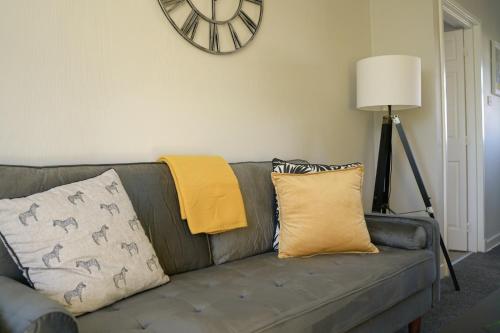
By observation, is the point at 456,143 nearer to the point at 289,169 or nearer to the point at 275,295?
the point at 289,169

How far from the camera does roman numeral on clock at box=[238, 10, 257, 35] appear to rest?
7.36ft

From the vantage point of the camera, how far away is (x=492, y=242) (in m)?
3.88

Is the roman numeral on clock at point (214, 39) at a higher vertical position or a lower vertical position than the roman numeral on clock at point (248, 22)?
lower

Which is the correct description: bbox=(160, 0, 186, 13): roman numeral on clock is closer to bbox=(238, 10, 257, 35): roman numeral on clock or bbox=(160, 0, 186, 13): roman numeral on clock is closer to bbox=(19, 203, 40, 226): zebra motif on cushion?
bbox=(238, 10, 257, 35): roman numeral on clock

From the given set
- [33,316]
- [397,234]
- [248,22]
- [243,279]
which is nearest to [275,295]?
[243,279]

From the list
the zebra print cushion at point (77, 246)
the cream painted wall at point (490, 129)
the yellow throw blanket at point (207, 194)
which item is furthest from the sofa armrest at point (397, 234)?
the cream painted wall at point (490, 129)

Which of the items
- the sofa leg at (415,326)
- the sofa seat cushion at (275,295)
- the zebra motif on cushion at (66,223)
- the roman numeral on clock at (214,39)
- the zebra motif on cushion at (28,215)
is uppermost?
the roman numeral on clock at (214,39)

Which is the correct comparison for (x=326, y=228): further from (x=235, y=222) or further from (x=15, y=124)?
(x=15, y=124)

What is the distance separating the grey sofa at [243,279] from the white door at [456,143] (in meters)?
2.15

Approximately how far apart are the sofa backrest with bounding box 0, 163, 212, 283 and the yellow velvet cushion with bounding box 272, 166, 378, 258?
1.27ft

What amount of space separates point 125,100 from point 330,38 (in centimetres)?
171

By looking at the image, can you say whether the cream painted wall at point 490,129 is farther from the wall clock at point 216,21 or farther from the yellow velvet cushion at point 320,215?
the yellow velvet cushion at point 320,215

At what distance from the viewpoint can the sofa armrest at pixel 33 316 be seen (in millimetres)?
764

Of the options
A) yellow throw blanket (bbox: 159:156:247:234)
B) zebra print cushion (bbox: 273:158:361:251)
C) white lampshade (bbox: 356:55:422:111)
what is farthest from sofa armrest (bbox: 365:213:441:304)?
white lampshade (bbox: 356:55:422:111)
